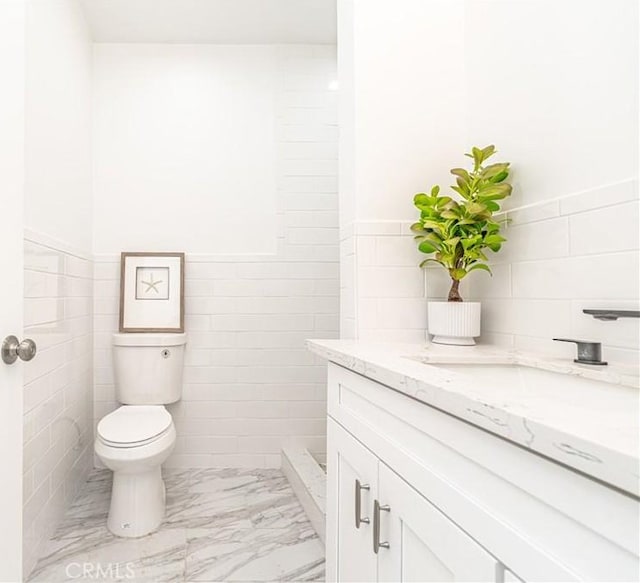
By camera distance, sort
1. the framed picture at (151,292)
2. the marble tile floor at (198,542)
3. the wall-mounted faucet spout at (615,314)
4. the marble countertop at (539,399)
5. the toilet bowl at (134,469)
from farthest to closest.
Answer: the framed picture at (151,292) → the toilet bowl at (134,469) → the marble tile floor at (198,542) → the wall-mounted faucet spout at (615,314) → the marble countertop at (539,399)

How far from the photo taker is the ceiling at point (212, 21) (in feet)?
8.23

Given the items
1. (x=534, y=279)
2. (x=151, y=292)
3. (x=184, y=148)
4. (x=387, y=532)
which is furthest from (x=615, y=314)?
(x=184, y=148)

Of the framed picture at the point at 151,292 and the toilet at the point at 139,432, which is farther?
the framed picture at the point at 151,292

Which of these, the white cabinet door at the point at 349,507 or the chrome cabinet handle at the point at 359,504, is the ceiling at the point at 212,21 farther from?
the chrome cabinet handle at the point at 359,504

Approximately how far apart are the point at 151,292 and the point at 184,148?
2.87 feet

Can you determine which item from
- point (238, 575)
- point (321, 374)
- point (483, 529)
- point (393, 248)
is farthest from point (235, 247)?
point (483, 529)

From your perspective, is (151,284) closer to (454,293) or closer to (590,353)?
(454,293)

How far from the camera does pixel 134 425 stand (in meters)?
2.15

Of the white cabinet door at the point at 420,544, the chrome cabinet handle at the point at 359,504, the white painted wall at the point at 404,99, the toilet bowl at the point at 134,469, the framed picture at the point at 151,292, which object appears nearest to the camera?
the white cabinet door at the point at 420,544

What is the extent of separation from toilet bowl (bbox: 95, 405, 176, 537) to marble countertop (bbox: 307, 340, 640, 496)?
1136 mm

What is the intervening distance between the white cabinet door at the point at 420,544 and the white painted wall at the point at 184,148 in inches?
83.8

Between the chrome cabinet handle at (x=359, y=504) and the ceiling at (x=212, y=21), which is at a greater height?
the ceiling at (x=212, y=21)

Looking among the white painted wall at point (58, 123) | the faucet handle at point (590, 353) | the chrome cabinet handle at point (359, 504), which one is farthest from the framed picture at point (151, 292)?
the faucet handle at point (590, 353)

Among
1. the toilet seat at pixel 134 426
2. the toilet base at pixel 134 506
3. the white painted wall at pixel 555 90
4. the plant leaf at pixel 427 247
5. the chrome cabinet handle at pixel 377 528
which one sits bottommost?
the toilet base at pixel 134 506
